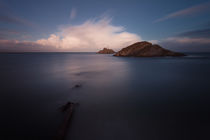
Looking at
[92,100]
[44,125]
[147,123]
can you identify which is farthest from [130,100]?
[44,125]

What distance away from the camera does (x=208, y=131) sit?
3236 mm

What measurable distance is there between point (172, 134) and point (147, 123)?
0.84 metres

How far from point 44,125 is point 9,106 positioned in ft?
10.3

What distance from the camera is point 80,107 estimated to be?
15.5ft

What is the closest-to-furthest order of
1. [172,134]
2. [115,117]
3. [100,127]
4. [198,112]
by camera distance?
[172,134] < [100,127] < [115,117] < [198,112]

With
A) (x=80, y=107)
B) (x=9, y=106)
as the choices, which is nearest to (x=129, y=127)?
(x=80, y=107)

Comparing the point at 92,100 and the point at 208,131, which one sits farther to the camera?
the point at 92,100

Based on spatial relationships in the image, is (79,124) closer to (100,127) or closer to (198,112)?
(100,127)

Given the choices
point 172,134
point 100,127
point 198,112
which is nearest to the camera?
point 172,134

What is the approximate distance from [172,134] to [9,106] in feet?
26.2

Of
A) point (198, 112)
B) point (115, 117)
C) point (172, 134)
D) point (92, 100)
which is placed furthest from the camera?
point (92, 100)

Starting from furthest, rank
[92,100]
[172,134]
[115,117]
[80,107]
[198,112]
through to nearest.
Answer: [92,100] < [80,107] < [198,112] < [115,117] < [172,134]

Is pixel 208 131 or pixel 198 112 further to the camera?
pixel 198 112

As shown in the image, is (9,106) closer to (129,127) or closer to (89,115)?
(89,115)
